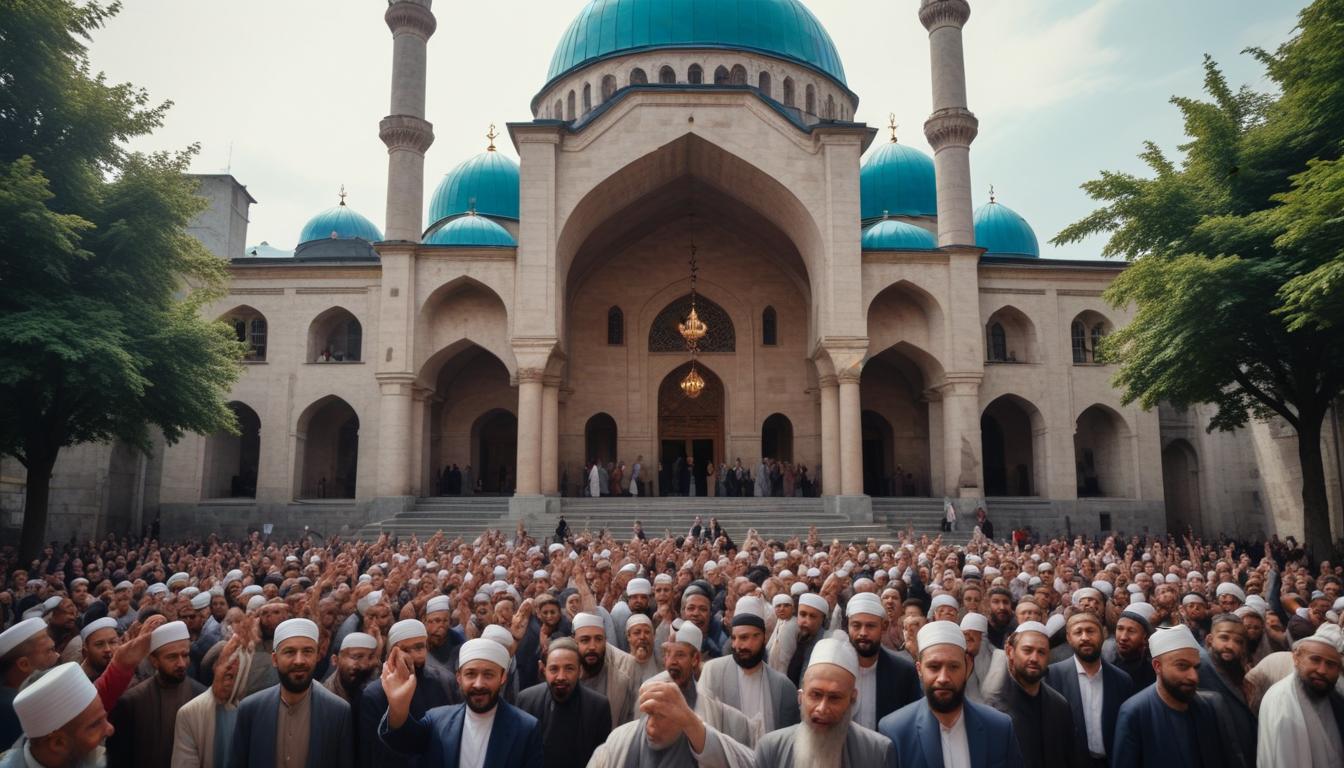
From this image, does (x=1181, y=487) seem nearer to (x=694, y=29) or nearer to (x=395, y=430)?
(x=694, y=29)

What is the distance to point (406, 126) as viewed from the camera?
2330 centimetres

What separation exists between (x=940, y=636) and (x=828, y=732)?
2.52 feet

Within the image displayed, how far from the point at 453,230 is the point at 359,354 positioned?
4.67 meters

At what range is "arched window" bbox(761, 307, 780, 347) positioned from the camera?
93.2 ft

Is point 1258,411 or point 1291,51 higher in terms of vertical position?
point 1291,51

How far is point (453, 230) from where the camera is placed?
997 inches

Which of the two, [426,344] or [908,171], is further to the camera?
[908,171]

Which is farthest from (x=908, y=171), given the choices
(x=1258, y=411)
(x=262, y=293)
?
(x=262, y=293)

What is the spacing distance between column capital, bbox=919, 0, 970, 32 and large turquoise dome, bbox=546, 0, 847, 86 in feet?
21.7

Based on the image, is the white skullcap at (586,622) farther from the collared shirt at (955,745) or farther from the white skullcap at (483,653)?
the collared shirt at (955,745)

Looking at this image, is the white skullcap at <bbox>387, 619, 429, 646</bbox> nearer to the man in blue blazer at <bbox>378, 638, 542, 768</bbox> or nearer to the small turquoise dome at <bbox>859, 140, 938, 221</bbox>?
the man in blue blazer at <bbox>378, 638, 542, 768</bbox>

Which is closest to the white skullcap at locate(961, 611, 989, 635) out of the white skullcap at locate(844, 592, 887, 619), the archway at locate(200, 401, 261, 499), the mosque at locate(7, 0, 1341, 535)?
the white skullcap at locate(844, 592, 887, 619)

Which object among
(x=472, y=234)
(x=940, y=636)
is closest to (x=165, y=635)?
(x=940, y=636)

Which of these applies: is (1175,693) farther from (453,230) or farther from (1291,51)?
(453,230)
